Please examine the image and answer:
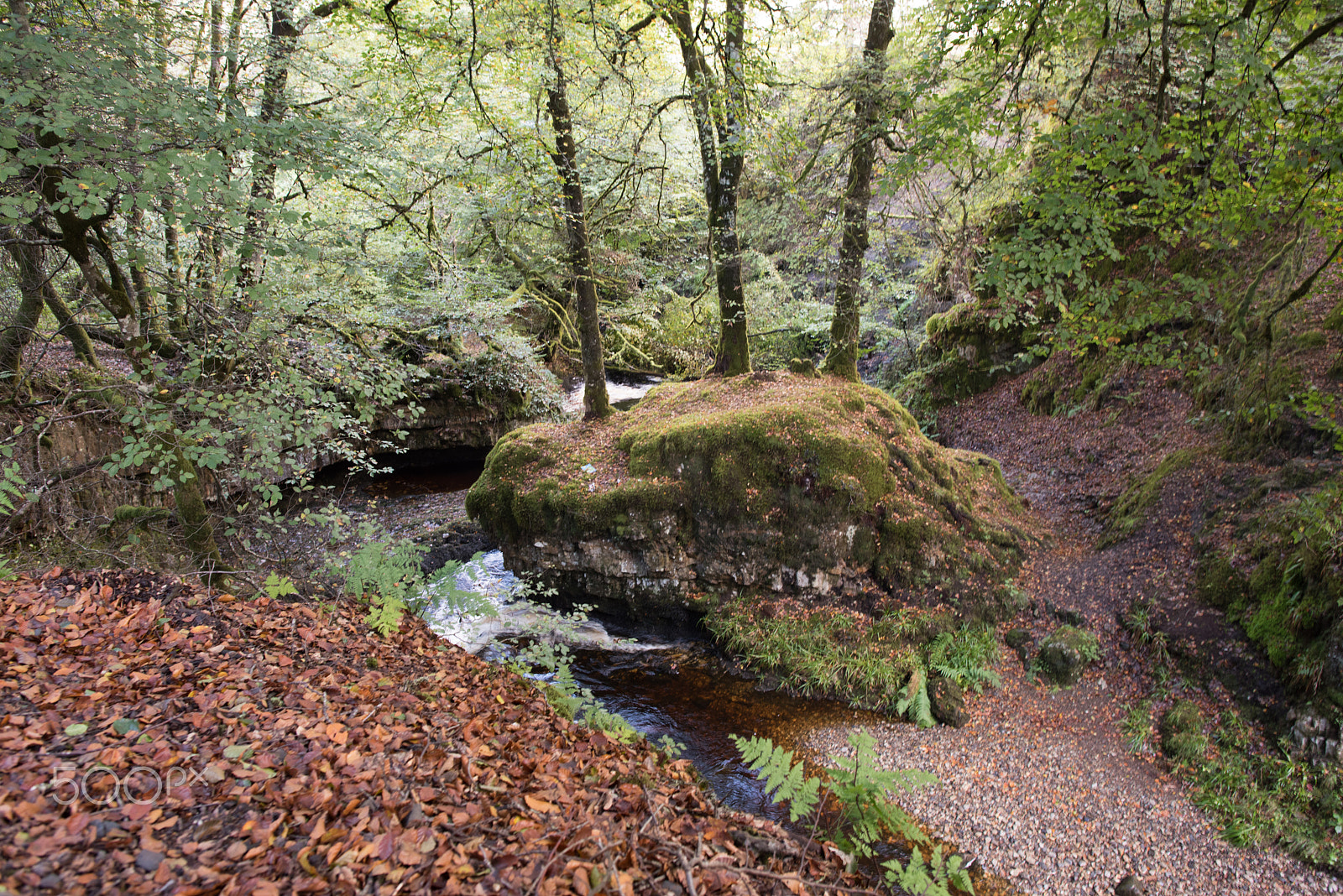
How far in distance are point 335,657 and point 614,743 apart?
2.07 metres

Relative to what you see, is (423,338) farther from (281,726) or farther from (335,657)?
(281,726)

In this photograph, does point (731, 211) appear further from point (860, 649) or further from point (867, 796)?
point (867, 796)

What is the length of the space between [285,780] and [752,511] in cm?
574

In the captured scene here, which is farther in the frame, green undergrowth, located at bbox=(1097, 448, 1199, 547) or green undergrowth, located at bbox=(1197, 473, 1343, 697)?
green undergrowth, located at bbox=(1097, 448, 1199, 547)

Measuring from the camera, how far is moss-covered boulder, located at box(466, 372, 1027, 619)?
24.6 feet

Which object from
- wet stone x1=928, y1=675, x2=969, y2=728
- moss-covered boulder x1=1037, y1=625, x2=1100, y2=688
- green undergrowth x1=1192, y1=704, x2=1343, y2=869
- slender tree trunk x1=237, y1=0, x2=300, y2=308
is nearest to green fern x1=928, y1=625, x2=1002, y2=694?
wet stone x1=928, y1=675, x2=969, y2=728

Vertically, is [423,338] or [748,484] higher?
[423,338]

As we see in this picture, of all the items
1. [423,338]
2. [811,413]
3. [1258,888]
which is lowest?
[1258,888]

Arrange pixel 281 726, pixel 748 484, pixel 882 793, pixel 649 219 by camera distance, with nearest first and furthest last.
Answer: pixel 281 726
pixel 882 793
pixel 748 484
pixel 649 219

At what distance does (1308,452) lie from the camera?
22.5 ft

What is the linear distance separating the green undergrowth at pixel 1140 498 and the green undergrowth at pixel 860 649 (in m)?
2.65

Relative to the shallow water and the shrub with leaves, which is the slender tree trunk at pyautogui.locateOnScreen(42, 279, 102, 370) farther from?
the shallow water

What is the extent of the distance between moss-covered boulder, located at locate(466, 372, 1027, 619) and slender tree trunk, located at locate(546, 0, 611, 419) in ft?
5.07

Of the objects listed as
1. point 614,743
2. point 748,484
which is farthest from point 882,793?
point 748,484
